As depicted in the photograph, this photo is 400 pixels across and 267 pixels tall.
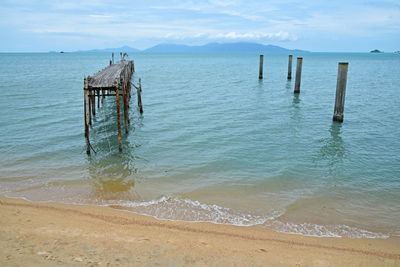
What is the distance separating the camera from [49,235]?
20.3ft

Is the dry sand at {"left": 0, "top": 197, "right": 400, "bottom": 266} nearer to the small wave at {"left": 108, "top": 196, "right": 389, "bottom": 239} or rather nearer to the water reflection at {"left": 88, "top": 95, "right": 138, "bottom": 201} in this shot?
the small wave at {"left": 108, "top": 196, "right": 389, "bottom": 239}

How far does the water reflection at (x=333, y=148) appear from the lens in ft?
38.4

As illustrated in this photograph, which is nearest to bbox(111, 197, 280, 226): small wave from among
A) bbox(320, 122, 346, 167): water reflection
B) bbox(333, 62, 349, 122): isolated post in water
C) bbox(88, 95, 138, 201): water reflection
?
bbox(88, 95, 138, 201): water reflection

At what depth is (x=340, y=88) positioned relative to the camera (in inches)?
616

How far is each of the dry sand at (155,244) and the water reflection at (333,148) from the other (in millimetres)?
5321

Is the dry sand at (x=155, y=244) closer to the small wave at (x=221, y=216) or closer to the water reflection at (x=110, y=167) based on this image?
the small wave at (x=221, y=216)

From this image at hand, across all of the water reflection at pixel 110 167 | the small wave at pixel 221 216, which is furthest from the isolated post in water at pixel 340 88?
the water reflection at pixel 110 167

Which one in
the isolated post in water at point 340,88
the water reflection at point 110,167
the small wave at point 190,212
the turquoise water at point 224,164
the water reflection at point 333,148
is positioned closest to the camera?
the small wave at point 190,212

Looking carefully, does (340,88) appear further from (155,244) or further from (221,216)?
(155,244)

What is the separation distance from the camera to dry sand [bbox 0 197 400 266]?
18.1 ft

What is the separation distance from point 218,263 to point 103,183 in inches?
197

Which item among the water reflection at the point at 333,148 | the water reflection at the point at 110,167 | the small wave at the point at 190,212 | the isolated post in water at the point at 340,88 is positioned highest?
the isolated post in water at the point at 340,88

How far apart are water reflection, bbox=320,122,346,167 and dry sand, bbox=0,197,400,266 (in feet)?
17.5

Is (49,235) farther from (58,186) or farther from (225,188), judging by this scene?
(225,188)
